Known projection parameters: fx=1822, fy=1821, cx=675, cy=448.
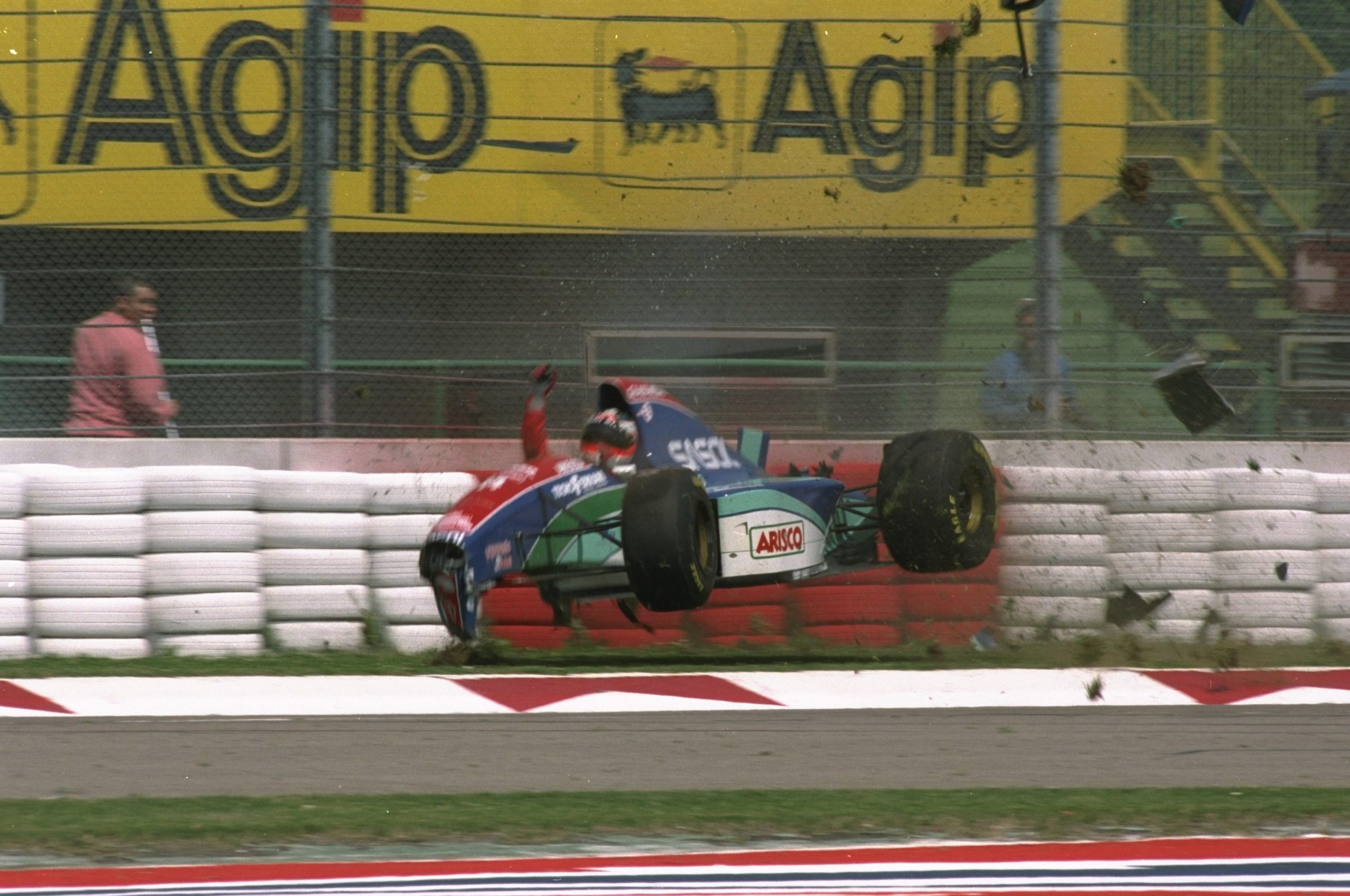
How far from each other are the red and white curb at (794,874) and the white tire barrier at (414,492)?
3.64 m

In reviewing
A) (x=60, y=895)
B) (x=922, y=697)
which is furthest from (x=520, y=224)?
(x=60, y=895)

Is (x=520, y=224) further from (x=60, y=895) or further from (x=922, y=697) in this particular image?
(x=60, y=895)

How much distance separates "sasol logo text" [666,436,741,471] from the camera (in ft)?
23.8

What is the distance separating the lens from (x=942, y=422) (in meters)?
8.28

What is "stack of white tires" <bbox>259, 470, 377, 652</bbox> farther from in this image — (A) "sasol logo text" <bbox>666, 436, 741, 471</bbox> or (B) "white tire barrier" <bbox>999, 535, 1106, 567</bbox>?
(B) "white tire barrier" <bbox>999, 535, 1106, 567</bbox>

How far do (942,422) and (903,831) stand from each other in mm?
4071

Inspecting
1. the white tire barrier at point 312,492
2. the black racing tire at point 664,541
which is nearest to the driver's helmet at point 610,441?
the black racing tire at point 664,541

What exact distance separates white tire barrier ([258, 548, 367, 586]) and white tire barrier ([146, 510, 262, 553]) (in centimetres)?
13

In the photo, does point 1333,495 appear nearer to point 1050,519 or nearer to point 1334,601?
point 1334,601

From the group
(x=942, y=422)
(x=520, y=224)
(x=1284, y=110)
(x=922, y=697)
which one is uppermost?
(x=1284, y=110)

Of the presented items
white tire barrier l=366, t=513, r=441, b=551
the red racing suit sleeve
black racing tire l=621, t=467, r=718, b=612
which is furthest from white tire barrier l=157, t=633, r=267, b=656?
black racing tire l=621, t=467, r=718, b=612

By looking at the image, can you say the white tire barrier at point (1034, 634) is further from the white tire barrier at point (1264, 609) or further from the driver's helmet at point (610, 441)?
the driver's helmet at point (610, 441)

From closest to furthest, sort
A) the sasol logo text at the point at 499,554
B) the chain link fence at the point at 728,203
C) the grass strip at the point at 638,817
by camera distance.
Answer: the grass strip at the point at 638,817
the sasol logo text at the point at 499,554
the chain link fence at the point at 728,203

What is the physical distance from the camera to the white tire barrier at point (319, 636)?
7387mm
